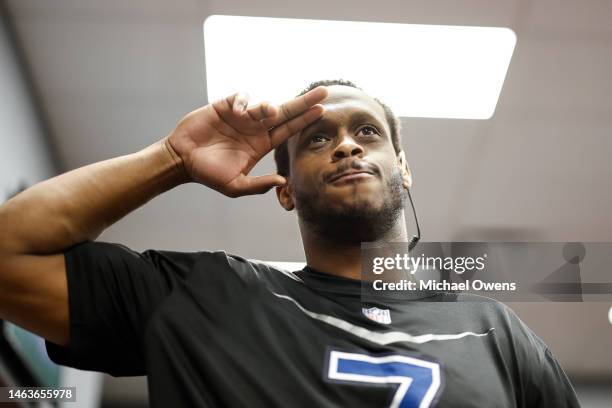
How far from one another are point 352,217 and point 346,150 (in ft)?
0.41

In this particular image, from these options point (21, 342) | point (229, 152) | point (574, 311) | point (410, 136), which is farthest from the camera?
point (574, 311)

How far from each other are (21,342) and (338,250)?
1347mm

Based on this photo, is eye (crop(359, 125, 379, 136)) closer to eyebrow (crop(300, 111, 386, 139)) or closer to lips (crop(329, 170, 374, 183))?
eyebrow (crop(300, 111, 386, 139))

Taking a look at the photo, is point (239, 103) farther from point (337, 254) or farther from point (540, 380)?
point (540, 380)

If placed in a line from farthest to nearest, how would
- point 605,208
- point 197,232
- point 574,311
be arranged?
1. point 574,311
2. point 197,232
3. point 605,208

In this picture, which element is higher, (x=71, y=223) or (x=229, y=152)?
(x=229, y=152)

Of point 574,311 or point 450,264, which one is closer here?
point 450,264

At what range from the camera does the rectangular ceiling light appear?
1.94m

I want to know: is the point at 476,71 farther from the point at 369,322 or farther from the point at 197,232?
the point at 197,232

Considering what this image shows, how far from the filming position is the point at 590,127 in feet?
7.69

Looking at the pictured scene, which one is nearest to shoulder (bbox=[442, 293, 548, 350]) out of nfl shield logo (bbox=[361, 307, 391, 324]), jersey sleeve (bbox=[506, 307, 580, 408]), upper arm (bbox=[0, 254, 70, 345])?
jersey sleeve (bbox=[506, 307, 580, 408])

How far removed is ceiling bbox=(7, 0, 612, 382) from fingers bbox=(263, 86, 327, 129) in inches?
35.6

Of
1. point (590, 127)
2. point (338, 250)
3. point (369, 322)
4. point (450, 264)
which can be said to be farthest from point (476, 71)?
point (369, 322)

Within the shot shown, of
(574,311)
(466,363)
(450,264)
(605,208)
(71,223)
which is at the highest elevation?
(605,208)
